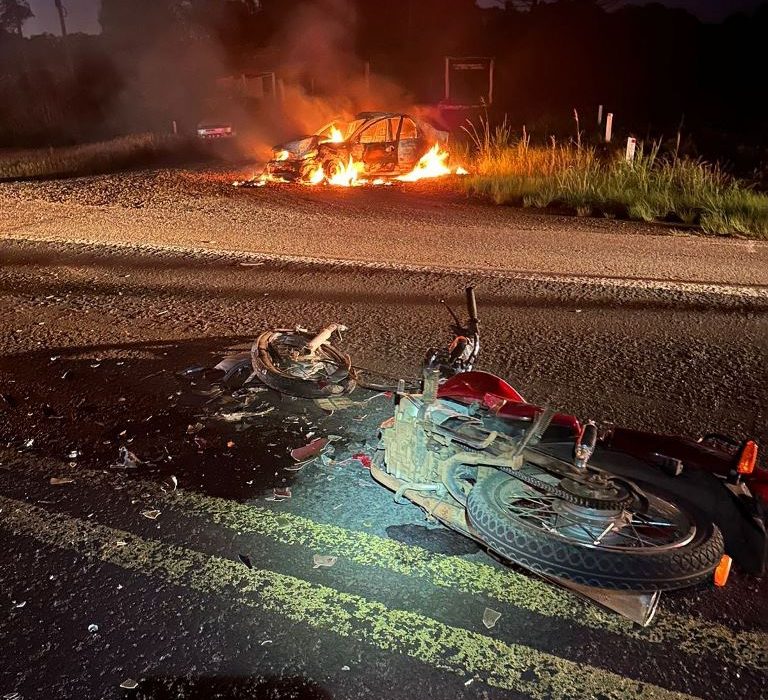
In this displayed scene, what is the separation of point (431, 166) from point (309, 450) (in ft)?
43.5

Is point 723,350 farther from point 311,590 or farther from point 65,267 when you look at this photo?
point 65,267

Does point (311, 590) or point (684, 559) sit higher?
point (684, 559)

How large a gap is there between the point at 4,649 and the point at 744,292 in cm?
695

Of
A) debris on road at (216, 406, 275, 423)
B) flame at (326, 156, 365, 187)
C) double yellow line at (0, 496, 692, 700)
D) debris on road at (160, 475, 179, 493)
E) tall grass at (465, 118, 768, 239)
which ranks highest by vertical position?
double yellow line at (0, 496, 692, 700)

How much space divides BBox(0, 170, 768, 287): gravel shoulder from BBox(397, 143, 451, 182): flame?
162cm

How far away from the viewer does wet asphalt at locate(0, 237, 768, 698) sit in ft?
8.20

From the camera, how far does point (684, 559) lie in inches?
100

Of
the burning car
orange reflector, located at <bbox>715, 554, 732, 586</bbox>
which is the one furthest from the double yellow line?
the burning car

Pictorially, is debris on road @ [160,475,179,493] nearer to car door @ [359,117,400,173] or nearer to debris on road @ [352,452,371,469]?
debris on road @ [352,452,371,469]

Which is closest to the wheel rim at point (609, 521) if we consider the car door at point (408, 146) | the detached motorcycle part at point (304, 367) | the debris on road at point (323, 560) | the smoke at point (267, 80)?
the debris on road at point (323, 560)

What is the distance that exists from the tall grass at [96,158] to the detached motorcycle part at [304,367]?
14.9 metres

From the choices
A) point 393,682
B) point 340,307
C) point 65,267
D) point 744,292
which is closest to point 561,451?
point 393,682

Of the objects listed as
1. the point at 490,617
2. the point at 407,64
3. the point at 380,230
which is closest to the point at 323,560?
the point at 490,617

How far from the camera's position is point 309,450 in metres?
4.10
